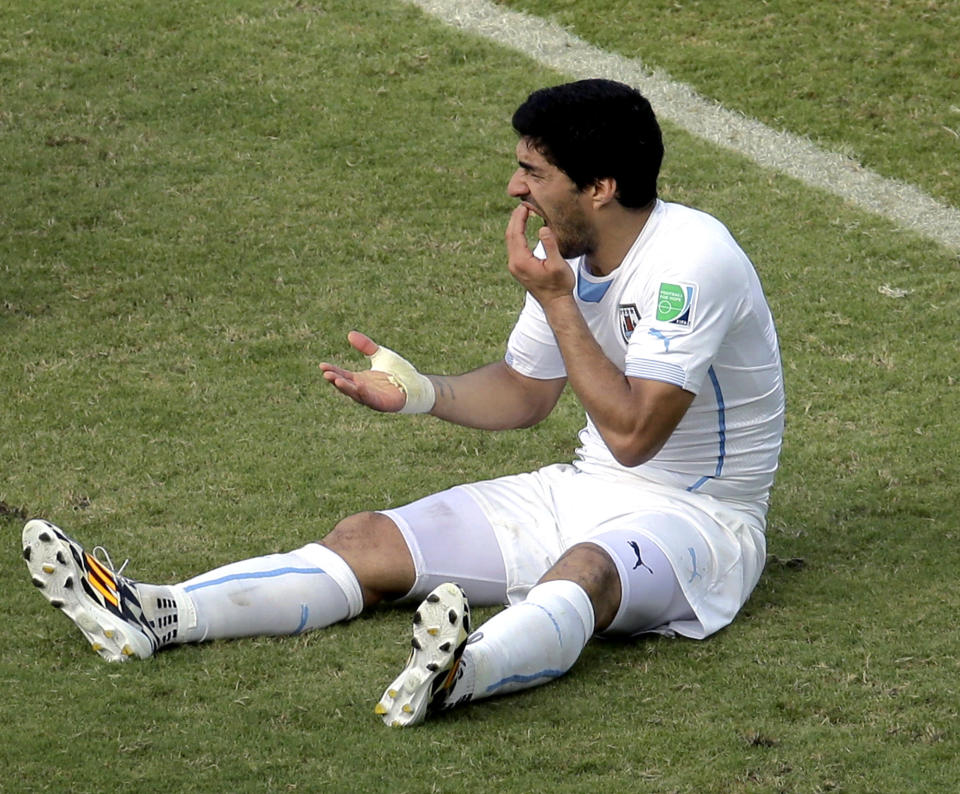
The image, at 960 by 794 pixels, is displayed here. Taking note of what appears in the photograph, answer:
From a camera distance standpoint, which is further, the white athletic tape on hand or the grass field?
the white athletic tape on hand

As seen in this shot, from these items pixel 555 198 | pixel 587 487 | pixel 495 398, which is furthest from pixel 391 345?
pixel 555 198

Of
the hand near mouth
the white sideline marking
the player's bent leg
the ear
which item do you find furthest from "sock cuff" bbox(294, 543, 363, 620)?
the white sideline marking

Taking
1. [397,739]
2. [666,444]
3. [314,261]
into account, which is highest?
[666,444]

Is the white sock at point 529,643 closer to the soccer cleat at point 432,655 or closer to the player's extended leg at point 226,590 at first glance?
the soccer cleat at point 432,655

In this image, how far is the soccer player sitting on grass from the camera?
3900mm

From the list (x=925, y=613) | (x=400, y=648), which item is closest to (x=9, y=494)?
(x=400, y=648)

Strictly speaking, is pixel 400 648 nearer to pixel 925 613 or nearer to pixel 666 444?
pixel 666 444

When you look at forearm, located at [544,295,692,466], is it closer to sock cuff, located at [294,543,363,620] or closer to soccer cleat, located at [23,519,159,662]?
sock cuff, located at [294,543,363,620]

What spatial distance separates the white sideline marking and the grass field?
149mm

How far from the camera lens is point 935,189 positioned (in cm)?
845

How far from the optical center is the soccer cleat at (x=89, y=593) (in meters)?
3.81

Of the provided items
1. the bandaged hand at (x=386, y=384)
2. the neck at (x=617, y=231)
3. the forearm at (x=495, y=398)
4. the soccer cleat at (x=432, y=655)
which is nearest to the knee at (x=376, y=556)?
the bandaged hand at (x=386, y=384)

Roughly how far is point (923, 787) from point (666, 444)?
50.9 inches

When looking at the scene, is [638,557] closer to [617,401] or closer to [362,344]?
[617,401]
